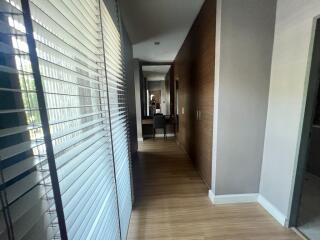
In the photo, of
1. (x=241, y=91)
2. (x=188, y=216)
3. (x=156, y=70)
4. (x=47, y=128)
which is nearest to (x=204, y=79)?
(x=241, y=91)

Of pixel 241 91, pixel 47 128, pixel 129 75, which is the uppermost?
pixel 129 75

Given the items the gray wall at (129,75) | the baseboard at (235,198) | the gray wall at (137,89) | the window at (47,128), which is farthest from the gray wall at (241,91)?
the gray wall at (137,89)

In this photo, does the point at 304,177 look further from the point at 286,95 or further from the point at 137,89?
the point at 137,89

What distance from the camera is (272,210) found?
76.6 inches

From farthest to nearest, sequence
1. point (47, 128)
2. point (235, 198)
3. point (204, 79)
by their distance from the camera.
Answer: point (204, 79) < point (235, 198) < point (47, 128)

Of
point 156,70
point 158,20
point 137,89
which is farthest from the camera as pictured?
point 156,70

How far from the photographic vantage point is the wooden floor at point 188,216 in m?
1.72

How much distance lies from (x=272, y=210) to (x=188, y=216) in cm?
99

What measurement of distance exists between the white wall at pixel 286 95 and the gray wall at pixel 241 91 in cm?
10

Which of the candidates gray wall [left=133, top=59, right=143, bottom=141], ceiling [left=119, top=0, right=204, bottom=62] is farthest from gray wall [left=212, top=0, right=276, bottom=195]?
gray wall [left=133, top=59, right=143, bottom=141]

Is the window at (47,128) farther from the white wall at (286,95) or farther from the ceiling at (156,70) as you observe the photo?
the ceiling at (156,70)

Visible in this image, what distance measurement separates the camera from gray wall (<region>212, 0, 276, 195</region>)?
1830 mm

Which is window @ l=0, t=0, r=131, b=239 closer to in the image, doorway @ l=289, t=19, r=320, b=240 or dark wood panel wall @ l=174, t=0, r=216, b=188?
dark wood panel wall @ l=174, t=0, r=216, b=188

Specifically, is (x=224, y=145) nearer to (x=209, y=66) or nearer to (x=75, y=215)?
(x=209, y=66)
